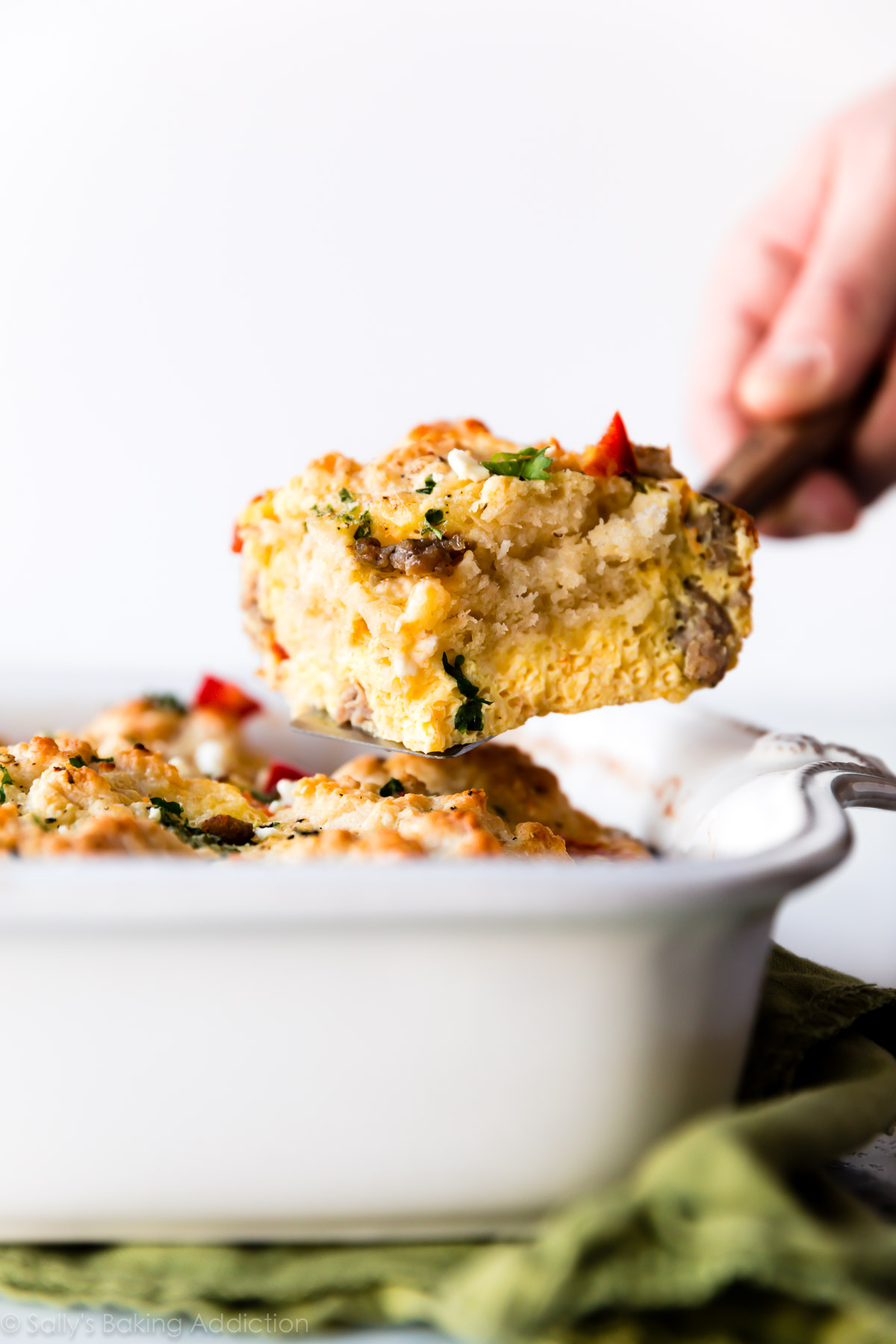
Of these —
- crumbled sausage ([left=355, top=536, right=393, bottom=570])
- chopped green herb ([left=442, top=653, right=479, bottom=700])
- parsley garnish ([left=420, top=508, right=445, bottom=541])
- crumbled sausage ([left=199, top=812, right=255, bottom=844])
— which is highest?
parsley garnish ([left=420, top=508, right=445, bottom=541])

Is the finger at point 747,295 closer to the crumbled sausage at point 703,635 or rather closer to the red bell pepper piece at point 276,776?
the crumbled sausage at point 703,635

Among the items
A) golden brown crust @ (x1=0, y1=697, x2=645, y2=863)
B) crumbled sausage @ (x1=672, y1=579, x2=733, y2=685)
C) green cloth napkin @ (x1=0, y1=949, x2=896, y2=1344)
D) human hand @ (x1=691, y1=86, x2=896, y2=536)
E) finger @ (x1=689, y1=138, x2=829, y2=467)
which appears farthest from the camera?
finger @ (x1=689, y1=138, x2=829, y2=467)

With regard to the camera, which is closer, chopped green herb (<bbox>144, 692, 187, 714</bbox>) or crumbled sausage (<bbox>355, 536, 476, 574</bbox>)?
crumbled sausage (<bbox>355, 536, 476, 574</bbox>)

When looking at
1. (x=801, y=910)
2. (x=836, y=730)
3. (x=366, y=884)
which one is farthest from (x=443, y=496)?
(x=836, y=730)

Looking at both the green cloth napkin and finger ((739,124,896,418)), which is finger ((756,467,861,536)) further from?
the green cloth napkin

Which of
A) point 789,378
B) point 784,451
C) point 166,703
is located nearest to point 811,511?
point 784,451

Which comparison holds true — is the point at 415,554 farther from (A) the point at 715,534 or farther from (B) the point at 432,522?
(A) the point at 715,534

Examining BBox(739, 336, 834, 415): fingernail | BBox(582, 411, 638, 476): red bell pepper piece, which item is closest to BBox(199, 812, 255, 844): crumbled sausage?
BBox(582, 411, 638, 476): red bell pepper piece
